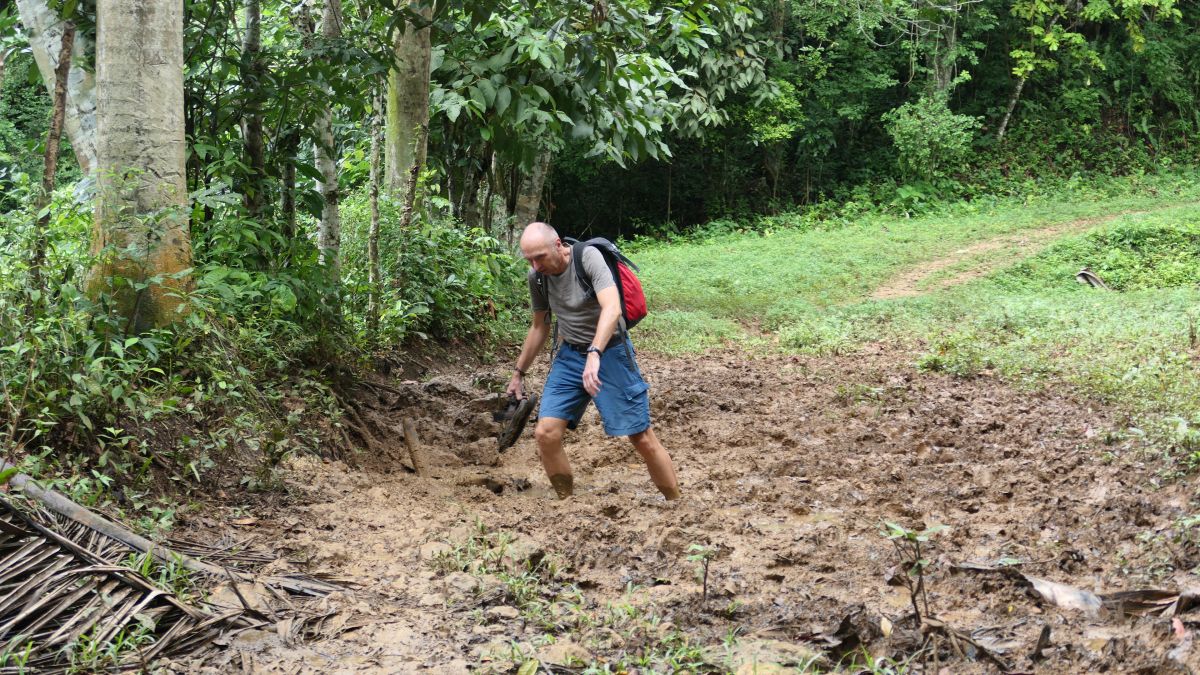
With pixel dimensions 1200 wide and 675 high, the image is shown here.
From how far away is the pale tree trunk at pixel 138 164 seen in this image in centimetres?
464

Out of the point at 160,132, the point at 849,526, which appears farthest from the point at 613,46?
the point at 849,526

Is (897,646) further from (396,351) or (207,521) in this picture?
(396,351)

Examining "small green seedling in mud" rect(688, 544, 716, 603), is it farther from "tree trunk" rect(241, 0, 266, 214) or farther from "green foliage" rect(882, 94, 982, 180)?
"green foliage" rect(882, 94, 982, 180)

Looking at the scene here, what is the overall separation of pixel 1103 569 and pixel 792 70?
20.2m

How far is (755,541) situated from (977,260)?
12.4m

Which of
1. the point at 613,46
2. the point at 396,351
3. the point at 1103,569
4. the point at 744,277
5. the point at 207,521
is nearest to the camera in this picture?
the point at 1103,569

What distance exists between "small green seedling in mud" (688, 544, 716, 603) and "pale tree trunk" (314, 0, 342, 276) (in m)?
3.62

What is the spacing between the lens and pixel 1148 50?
23.0 metres

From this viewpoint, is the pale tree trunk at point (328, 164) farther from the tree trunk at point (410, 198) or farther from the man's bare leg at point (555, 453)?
the man's bare leg at point (555, 453)

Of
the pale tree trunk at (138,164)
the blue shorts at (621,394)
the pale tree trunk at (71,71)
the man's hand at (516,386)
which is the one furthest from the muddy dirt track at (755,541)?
the pale tree trunk at (71,71)

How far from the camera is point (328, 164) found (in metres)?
7.52

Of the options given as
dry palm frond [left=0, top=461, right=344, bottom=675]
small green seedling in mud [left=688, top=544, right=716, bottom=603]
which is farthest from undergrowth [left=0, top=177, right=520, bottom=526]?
small green seedling in mud [left=688, top=544, right=716, bottom=603]

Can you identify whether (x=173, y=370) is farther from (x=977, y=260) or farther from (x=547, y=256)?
(x=977, y=260)

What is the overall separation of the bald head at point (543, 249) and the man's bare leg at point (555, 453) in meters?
0.80
